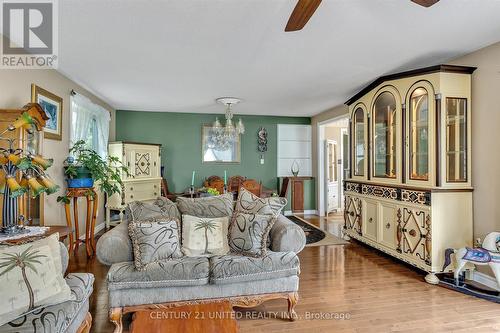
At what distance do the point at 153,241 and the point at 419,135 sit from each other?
2.94 meters

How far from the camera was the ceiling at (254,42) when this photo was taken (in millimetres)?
2061

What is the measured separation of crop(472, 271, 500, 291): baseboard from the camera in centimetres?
265

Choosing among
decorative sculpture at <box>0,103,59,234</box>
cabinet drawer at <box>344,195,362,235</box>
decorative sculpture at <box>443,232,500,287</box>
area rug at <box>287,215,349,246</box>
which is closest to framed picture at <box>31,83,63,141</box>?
decorative sculpture at <box>0,103,59,234</box>

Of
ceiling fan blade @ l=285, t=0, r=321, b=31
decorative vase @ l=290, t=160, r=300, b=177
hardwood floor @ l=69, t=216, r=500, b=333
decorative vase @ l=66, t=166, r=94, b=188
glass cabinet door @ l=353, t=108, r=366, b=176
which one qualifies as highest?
ceiling fan blade @ l=285, t=0, r=321, b=31

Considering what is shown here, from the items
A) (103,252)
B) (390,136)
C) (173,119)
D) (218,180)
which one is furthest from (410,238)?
(173,119)

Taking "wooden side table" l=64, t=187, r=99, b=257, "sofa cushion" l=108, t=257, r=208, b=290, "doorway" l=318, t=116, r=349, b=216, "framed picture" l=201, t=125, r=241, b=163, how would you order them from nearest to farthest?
"sofa cushion" l=108, t=257, r=208, b=290
"wooden side table" l=64, t=187, r=99, b=257
"framed picture" l=201, t=125, r=241, b=163
"doorway" l=318, t=116, r=349, b=216

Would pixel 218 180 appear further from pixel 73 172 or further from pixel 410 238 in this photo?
pixel 410 238

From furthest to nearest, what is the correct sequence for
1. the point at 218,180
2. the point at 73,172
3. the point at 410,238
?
the point at 218,180, the point at 73,172, the point at 410,238

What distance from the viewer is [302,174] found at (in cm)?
672

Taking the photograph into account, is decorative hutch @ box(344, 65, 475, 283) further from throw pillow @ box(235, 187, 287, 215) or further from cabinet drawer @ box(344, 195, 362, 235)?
throw pillow @ box(235, 187, 287, 215)

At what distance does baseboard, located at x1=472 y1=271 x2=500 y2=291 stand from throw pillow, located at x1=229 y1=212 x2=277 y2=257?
225cm

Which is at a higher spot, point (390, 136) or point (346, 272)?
point (390, 136)

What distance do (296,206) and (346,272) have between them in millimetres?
3347

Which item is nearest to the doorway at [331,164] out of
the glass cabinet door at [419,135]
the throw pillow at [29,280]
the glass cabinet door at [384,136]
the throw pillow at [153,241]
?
the glass cabinet door at [384,136]
